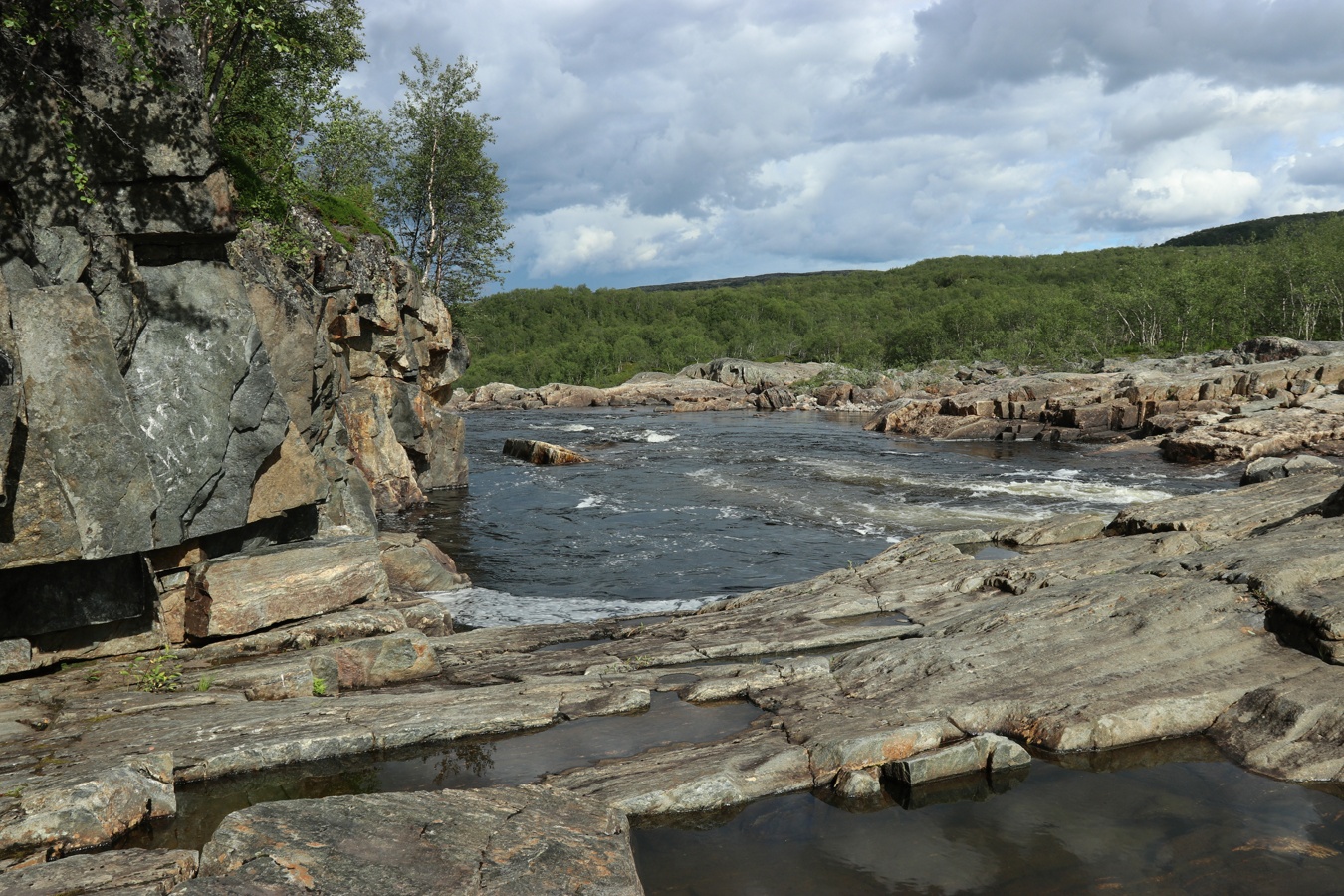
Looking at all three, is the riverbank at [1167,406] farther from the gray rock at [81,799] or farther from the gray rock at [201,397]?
the gray rock at [81,799]

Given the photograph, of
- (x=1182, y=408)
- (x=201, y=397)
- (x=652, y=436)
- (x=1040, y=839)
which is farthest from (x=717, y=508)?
(x=1182, y=408)

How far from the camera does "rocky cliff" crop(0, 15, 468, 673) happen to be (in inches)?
384

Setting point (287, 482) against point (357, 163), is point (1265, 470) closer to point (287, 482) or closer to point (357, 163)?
point (287, 482)

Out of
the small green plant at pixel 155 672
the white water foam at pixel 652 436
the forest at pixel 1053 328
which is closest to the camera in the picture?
the small green plant at pixel 155 672

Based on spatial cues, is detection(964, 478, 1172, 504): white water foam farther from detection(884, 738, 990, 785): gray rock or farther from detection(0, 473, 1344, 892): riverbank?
detection(884, 738, 990, 785): gray rock

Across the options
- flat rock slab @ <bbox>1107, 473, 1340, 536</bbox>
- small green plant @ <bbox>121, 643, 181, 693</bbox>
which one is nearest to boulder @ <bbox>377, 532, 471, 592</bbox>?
small green plant @ <bbox>121, 643, 181, 693</bbox>

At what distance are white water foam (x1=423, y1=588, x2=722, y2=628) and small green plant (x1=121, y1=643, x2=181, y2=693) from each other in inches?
228

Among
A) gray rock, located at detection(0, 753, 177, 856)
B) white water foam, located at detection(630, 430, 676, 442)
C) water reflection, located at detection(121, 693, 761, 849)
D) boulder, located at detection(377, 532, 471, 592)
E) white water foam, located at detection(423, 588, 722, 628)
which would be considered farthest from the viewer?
white water foam, located at detection(630, 430, 676, 442)

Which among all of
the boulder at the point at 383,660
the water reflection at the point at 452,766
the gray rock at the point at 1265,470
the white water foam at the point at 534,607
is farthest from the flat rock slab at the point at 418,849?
the gray rock at the point at 1265,470

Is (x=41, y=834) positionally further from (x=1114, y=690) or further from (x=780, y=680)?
(x=1114, y=690)

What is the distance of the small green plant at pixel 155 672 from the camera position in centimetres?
1022

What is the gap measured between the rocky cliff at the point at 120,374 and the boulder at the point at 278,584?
0.14 metres

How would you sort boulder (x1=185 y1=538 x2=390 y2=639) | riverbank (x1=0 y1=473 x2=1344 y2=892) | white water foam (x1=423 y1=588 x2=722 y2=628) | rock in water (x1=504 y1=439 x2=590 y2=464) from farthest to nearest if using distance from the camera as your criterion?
rock in water (x1=504 y1=439 x2=590 y2=464) → white water foam (x1=423 y1=588 x2=722 y2=628) → boulder (x1=185 y1=538 x2=390 y2=639) → riverbank (x1=0 y1=473 x2=1344 y2=892)

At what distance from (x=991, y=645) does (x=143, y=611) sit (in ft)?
37.6
